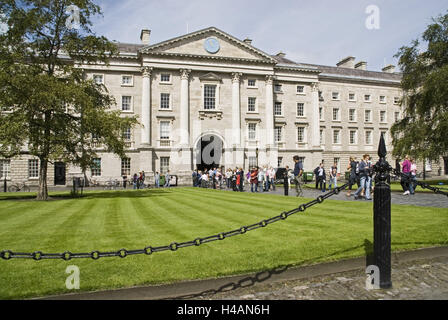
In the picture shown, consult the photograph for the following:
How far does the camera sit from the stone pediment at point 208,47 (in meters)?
40.6

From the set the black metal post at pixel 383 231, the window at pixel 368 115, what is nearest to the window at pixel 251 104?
the window at pixel 368 115

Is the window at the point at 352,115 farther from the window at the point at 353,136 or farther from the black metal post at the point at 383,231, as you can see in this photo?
the black metal post at the point at 383,231

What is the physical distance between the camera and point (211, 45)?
42.5 metres

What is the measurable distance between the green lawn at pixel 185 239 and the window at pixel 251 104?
33962mm

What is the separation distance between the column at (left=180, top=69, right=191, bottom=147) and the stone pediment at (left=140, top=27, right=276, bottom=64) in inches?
103

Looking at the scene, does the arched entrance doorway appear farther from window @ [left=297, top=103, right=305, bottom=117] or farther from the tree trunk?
the tree trunk

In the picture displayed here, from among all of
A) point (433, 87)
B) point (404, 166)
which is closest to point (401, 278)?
point (404, 166)

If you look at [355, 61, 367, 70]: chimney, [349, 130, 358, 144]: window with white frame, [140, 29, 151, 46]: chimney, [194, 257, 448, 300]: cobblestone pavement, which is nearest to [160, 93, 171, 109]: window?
[140, 29, 151, 46]: chimney

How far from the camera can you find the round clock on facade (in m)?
A: 42.3

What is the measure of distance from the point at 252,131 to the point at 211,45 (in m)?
12.1

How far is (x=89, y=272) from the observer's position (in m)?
5.54

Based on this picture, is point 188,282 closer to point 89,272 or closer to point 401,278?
point 89,272

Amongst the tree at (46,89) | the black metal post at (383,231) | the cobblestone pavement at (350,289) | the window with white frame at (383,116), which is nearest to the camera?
the cobblestone pavement at (350,289)

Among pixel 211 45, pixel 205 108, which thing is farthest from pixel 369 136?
pixel 211 45
